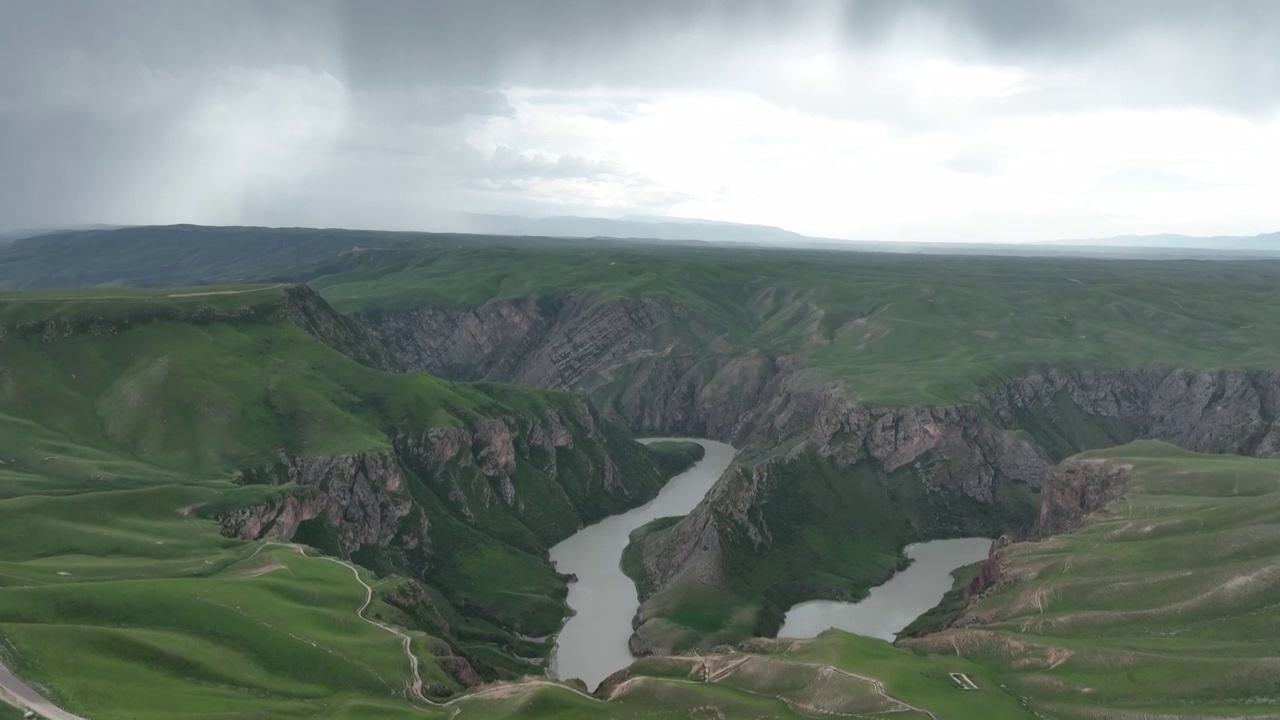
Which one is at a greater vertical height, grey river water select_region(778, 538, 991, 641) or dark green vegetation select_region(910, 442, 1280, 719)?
dark green vegetation select_region(910, 442, 1280, 719)

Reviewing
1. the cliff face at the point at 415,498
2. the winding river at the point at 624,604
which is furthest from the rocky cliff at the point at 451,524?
the winding river at the point at 624,604

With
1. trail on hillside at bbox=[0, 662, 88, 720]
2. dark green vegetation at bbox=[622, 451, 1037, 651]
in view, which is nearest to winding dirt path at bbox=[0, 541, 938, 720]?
trail on hillside at bbox=[0, 662, 88, 720]

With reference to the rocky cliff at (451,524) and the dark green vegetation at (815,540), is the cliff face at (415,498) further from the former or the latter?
the dark green vegetation at (815,540)

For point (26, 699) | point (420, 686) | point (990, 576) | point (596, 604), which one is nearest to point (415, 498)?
point (596, 604)

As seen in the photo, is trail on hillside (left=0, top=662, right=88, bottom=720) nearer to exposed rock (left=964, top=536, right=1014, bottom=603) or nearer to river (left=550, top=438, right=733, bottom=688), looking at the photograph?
river (left=550, top=438, right=733, bottom=688)

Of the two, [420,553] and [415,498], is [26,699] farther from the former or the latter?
[415,498]

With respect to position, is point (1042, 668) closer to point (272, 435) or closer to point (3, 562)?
point (3, 562)

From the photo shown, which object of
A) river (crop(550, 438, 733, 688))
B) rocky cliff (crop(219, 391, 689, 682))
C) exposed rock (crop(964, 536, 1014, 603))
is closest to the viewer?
exposed rock (crop(964, 536, 1014, 603))
